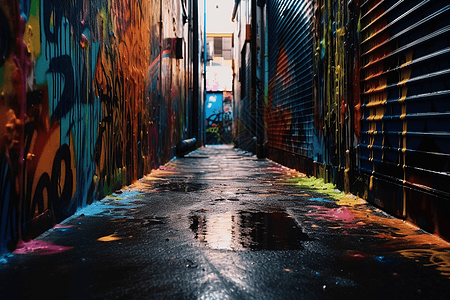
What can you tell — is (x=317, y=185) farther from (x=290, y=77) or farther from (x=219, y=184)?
(x=290, y=77)

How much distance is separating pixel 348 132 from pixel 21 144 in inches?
123

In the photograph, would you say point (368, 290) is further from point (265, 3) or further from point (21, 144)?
point (265, 3)

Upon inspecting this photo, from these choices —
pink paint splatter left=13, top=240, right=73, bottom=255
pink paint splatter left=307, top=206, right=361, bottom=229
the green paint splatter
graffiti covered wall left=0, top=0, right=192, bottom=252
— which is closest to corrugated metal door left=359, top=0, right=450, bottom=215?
pink paint splatter left=307, top=206, right=361, bottom=229

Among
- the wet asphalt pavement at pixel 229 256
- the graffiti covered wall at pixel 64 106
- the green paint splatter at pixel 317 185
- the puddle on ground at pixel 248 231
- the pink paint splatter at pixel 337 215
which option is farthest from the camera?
the green paint splatter at pixel 317 185

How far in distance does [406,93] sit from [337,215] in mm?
1030

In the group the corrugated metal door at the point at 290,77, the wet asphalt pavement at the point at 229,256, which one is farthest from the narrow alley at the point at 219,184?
the corrugated metal door at the point at 290,77

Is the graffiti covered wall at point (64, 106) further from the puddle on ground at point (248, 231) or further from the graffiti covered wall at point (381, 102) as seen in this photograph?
the graffiti covered wall at point (381, 102)

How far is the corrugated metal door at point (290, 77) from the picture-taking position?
6.22 meters

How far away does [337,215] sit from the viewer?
3088mm

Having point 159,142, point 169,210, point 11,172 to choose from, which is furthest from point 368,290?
point 159,142

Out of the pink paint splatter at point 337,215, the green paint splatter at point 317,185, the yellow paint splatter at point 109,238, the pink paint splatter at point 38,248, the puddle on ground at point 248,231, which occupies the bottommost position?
the green paint splatter at point 317,185

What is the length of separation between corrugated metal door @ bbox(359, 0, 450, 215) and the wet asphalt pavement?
391 mm

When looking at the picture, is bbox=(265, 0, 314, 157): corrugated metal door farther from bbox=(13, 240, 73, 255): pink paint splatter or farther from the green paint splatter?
bbox=(13, 240, 73, 255): pink paint splatter

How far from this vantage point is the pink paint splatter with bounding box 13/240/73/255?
6.68ft
